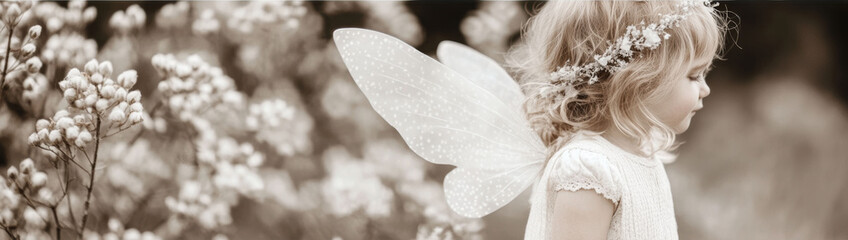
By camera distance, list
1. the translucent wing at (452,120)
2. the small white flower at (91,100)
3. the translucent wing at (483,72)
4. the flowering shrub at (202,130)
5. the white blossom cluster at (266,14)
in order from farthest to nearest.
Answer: the white blossom cluster at (266,14), the translucent wing at (483,72), the translucent wing at (452,120), the flowering shrub at (202,130), the small white flower at (91,100)

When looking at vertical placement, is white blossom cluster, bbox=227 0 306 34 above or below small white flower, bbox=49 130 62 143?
above

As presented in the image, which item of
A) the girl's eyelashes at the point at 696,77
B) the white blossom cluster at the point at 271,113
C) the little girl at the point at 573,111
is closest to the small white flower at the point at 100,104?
the little girl at the point at 573,111

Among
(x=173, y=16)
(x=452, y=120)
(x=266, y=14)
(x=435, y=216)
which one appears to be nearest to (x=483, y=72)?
(x=452, y=120)

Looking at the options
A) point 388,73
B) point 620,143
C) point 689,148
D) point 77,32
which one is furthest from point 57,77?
point 689,148

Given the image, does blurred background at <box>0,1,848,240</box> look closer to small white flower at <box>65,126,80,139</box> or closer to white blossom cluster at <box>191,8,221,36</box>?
white blossom cluster at <box>191,8,221,36</box>

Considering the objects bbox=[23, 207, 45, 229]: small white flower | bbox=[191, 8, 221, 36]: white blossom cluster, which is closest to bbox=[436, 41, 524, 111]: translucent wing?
bbox=[191, 8, 221, 36]: white blossom cluster

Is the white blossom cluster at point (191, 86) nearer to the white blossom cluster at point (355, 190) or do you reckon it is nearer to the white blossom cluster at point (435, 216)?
the white blossom cluster at point (355, 190)

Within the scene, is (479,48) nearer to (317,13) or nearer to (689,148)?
(317,13)
